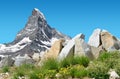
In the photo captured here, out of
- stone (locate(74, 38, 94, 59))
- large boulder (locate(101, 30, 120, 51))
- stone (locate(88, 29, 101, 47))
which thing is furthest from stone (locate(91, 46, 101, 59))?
stone (locate(88, 29, 101, 47))

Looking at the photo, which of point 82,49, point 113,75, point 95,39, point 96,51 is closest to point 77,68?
point 113,75

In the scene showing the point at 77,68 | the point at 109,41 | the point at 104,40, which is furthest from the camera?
the point at 104,40

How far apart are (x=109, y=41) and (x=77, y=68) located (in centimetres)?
929

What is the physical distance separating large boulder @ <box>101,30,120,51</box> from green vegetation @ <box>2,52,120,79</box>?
5478 millimetres

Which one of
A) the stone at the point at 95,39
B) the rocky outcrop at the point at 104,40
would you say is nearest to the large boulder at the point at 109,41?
the rocky outcrop at the point at 104,40

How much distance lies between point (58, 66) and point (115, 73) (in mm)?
4233

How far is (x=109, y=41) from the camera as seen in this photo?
3972cm

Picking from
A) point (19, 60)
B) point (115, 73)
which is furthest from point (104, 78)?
point (19, 60)

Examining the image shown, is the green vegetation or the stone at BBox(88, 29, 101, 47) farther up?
the stone at BBox(88, 29, 101, 47)

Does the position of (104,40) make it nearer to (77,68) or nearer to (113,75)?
(77,68)

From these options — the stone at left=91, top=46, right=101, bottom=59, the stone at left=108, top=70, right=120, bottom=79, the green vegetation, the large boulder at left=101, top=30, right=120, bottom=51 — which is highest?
the large boulder at left=101, top=30, right=120, bottom=51

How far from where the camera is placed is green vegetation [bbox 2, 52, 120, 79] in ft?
97.4

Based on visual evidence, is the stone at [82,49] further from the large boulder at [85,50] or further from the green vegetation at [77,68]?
the green vegetation at [77,68]

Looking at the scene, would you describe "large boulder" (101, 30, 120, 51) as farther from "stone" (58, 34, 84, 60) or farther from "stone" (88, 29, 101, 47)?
"stone" (58, 34, 84, 60)
